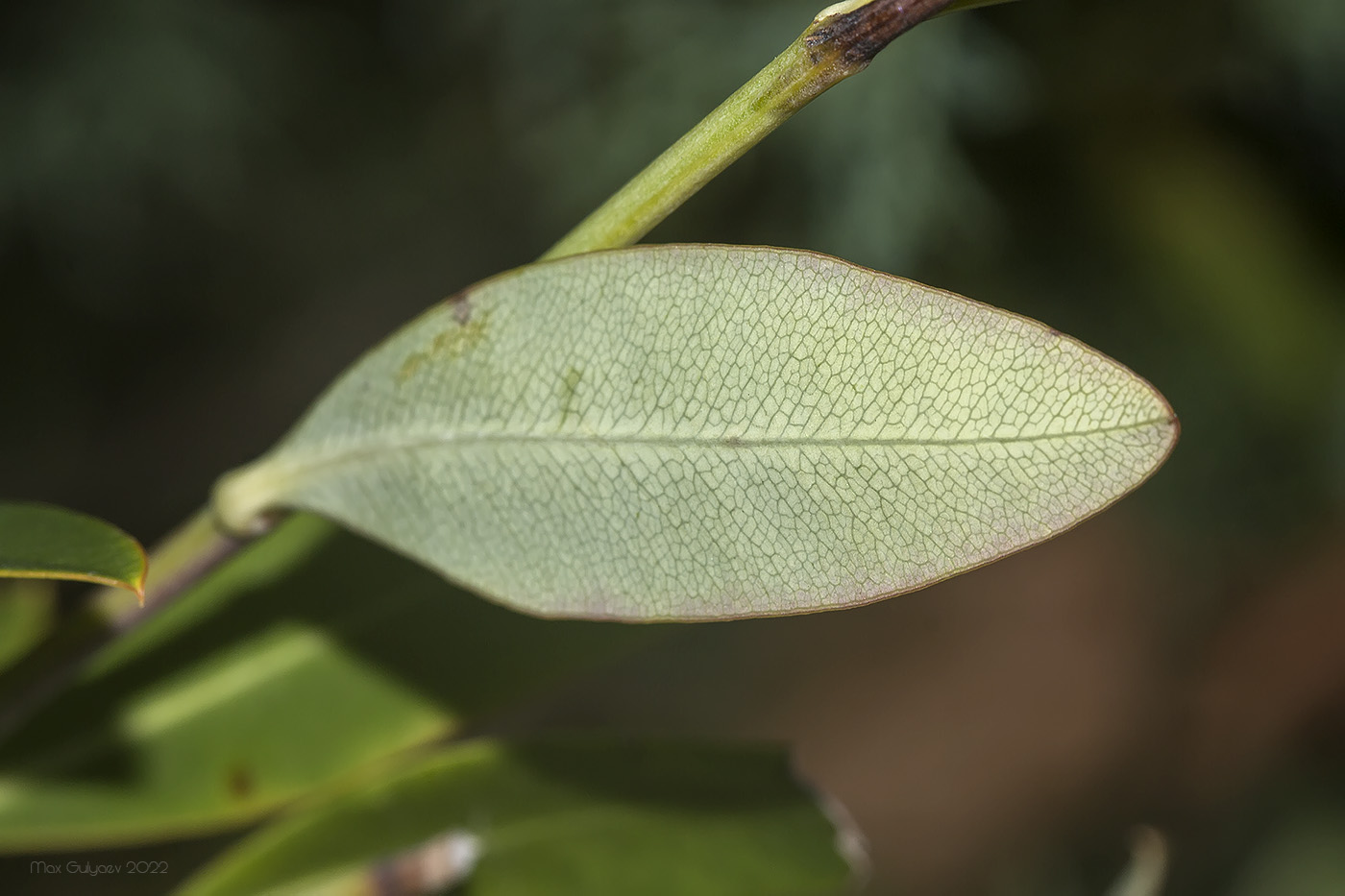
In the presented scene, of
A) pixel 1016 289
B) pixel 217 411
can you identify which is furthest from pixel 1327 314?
pixel 217 411

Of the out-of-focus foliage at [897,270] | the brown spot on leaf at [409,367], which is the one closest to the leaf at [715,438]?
the brown spot on leaf at [409,367]

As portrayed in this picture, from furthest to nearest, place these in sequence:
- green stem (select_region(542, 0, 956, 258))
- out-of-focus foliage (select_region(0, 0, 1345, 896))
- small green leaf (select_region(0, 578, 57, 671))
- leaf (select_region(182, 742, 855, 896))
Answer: out-of-focus foliage (select_region(0, 0, 1345, 896)), small green leaf (select_region(0, 578, 57, 671)), leaf (select_region(182, 742, 855, 896)), green stem (select_region(542, 0, 956, 258))

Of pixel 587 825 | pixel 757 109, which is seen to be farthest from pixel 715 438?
pixel 587 825

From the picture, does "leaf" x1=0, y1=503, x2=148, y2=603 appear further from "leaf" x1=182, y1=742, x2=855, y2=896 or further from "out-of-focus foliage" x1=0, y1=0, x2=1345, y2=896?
"out-of-focus foliage" x1=0, y1=0, x2=1345, y2=896

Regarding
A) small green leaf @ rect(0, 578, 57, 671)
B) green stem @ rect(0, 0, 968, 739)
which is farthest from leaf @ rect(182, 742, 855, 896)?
green stem @ rect(0, 0, 968, 739)

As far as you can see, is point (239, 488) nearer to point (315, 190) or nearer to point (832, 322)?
point (832, 322)

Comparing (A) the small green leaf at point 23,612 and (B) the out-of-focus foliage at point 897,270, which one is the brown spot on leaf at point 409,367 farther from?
(B) the out-of-focus foliage at point 897,270
